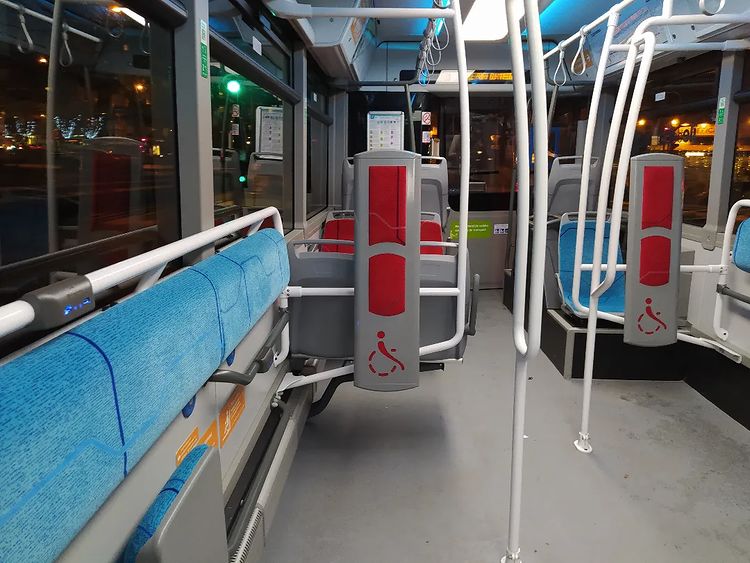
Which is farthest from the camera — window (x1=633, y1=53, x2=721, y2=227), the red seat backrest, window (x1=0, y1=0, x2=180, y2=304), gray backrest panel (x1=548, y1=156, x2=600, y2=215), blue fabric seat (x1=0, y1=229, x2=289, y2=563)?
gray backrest panel (x1=548, y1=156, x2=600, y2=215)

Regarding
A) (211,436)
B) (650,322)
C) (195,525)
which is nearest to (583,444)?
(650,322)

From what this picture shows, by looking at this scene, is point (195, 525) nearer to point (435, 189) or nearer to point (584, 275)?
Result: point (584, 275)

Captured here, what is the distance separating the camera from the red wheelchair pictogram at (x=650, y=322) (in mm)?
2795

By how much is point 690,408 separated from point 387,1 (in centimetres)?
427

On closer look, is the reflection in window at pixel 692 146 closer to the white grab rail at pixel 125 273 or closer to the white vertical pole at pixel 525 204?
the white vertical pole at pixel 525 204

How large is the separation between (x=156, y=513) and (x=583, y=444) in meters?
2.47

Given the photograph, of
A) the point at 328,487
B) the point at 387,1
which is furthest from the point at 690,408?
the point at 387,1

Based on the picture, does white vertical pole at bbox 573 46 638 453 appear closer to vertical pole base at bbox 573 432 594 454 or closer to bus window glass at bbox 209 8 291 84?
vertical pole base at bbox 573 432 594 454

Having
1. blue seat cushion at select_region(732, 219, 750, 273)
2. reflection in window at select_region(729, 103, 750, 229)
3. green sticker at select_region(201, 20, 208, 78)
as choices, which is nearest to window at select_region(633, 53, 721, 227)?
reflection in window at select_region(729, 103, 750, 229)

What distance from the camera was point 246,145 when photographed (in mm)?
3459

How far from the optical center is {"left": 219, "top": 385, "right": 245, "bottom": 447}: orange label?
5.89 feet

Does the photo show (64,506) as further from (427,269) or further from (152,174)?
(427,269)

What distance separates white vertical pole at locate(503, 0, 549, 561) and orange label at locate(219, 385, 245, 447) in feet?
3.09

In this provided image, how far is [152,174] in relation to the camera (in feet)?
6.02
